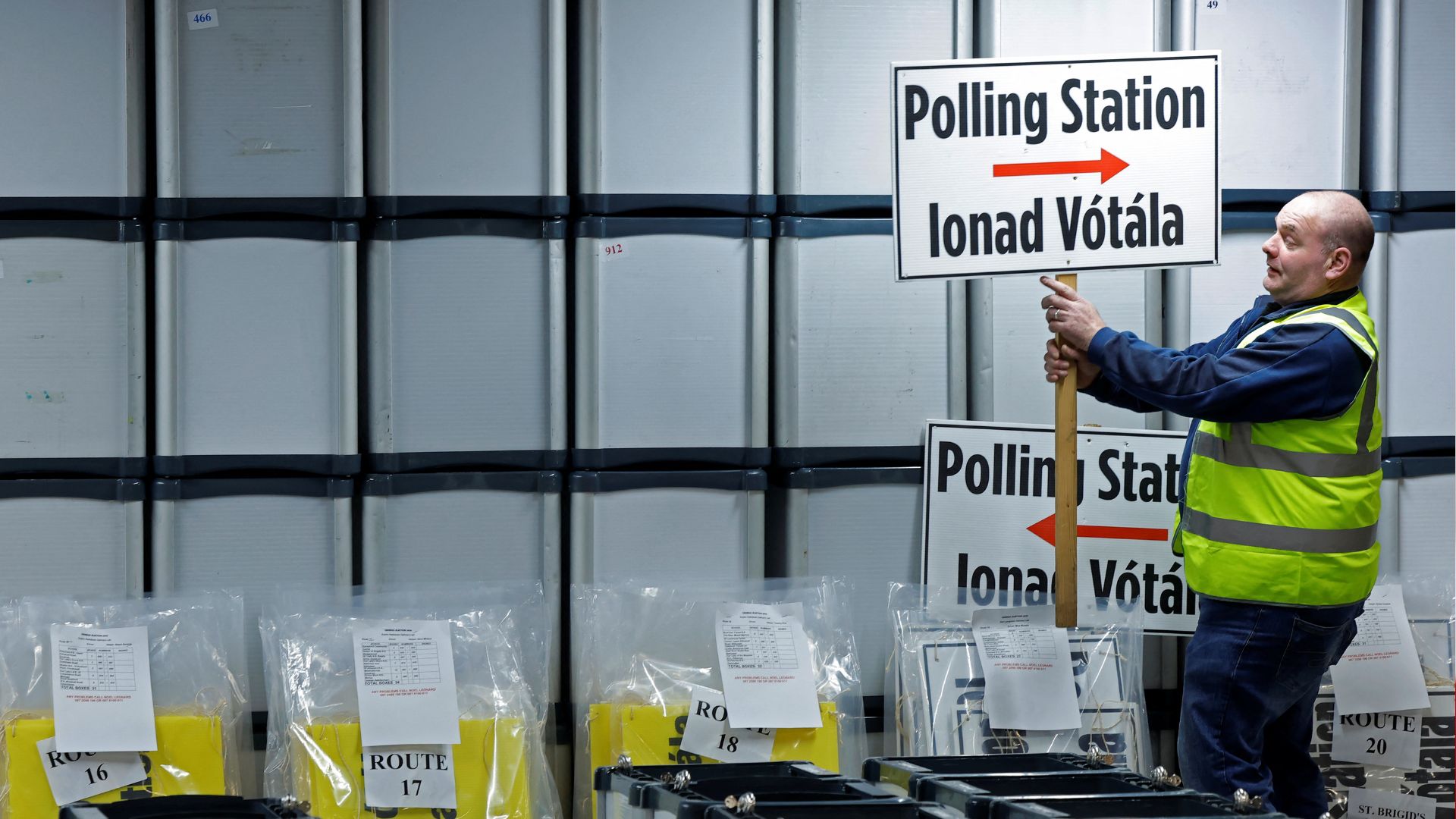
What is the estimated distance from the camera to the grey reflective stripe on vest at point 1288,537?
2.93 meters

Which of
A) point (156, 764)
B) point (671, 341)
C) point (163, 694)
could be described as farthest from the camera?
point (671, 341)

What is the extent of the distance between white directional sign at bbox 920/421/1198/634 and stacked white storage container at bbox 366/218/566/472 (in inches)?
34.5

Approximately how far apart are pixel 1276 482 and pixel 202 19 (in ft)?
7.77

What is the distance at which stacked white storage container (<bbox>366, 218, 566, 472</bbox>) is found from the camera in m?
3.28

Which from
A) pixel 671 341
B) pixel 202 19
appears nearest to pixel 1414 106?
pixel 671 341

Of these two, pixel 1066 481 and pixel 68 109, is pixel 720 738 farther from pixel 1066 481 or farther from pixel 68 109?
pixel 68 109

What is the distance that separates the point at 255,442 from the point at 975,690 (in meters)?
1.64

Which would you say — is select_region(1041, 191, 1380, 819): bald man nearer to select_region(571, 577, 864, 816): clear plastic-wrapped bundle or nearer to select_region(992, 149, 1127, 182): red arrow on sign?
select_region(992, 149, 1127, 182): red arrow on sign

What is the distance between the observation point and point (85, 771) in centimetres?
297

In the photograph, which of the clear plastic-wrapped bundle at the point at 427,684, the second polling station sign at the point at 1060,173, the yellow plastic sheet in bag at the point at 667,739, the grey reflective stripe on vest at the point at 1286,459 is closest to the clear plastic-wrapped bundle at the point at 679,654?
Result: the yellow plastic sheet in bag at the point at 667,739

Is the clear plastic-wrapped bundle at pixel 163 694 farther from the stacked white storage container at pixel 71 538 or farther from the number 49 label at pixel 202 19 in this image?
the number 49 label at pixel 202 19

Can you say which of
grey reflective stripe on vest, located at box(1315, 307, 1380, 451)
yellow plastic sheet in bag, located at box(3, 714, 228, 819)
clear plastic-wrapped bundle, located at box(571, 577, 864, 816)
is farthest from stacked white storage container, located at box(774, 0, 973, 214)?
yellow plastic sheet in bag, located at box(3, 714, 228, 819)

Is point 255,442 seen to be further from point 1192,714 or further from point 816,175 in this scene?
point 1192,714

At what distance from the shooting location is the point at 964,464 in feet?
11.1
